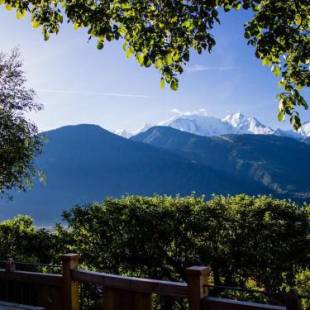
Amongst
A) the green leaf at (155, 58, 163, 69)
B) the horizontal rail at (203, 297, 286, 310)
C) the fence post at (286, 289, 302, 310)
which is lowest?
the horizontal rail at (203, 297, 286, 310)

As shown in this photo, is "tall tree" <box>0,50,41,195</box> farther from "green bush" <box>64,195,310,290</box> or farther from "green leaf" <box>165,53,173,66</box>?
"green leaf" <box>165,53,173,66</box>

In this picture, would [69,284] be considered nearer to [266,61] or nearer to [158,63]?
[158,63]

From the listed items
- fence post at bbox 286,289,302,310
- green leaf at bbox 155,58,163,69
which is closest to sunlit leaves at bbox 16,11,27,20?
green leaf at bbox 155,58,163,69

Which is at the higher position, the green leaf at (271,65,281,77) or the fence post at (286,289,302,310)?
the green leaf at (271,65,281,77)

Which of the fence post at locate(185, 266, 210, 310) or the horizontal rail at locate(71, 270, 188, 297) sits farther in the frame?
the horizontal rail at locate(71, 270, 188, 297)

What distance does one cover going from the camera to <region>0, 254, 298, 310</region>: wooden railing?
583 centimetres

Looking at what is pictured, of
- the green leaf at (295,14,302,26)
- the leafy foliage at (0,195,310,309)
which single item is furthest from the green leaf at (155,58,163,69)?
the leafy foliage at (0,195,310,309)

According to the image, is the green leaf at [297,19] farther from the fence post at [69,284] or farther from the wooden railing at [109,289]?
the fence post at [69,284]

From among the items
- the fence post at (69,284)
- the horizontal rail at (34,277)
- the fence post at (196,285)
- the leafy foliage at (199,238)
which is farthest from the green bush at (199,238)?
the fence post at (196,285)

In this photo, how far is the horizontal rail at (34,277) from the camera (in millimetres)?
7959

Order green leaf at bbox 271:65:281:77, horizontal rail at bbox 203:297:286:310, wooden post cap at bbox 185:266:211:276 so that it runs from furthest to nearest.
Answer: green leaf at bbox 271:65:281:77, wooden post cap at bbox 185:266:211:276, horizontal rail at bbox 203:297:286:310

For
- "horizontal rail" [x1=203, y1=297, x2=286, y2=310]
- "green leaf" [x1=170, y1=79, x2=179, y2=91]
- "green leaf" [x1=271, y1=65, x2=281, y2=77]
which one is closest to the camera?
"horizontal rail" [x1=203, y1=297, x2=286, y2=310]

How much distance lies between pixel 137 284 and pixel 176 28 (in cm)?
425

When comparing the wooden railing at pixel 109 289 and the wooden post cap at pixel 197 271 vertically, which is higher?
the wooden post cap at pixel 197 271
